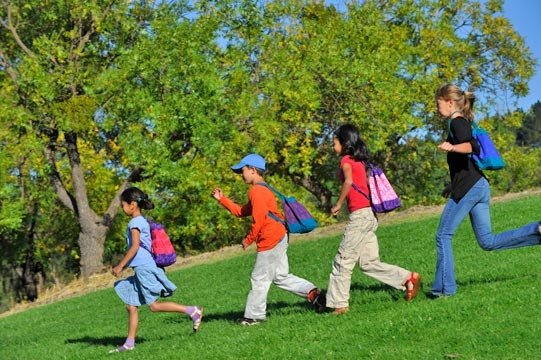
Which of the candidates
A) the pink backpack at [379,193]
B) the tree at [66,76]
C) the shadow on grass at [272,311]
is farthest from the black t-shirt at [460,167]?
the tree at [66,76]

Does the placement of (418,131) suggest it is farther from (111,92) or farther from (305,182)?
(111,92)

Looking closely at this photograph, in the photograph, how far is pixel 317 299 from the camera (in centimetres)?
879

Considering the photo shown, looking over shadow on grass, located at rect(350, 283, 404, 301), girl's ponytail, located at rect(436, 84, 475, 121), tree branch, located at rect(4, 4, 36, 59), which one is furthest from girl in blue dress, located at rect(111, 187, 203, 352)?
tree branch, located at rect(4, 4, 36, 59)

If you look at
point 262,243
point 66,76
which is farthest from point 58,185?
point 262,243

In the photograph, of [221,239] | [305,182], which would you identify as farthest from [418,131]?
[221,239]

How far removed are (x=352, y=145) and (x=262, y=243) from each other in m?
1.41

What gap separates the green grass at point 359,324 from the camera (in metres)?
6.59

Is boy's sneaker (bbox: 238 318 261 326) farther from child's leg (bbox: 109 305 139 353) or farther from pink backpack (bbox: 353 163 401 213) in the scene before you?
pink backpack (bbox: 353 163 401 213)

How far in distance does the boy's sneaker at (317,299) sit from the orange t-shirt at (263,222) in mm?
685

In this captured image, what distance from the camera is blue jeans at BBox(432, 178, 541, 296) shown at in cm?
798

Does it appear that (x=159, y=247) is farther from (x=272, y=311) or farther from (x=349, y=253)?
(x=349, y=253)

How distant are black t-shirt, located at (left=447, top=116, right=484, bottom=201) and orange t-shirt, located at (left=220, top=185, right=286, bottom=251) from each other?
1876 millimetres

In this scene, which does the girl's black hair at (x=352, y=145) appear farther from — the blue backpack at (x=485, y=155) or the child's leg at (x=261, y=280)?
the child's leg at (x=261, y=280)

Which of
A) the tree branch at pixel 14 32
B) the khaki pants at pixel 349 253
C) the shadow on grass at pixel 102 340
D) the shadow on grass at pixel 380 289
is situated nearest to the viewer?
the khaki pants at pixel 349 253
